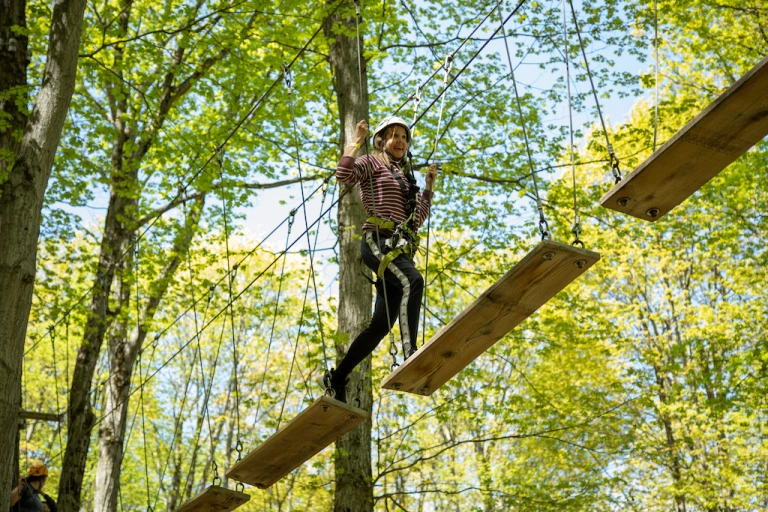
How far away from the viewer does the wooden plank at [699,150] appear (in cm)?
291

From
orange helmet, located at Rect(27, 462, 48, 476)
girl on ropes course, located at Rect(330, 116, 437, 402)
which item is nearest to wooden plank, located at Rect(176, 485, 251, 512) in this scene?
girl on ropes course, located at Rect(330, 116, 437, 402)

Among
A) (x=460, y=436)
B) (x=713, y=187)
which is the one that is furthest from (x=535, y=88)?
(x=460, y=436)

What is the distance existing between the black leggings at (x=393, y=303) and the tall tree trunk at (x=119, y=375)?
4749mm

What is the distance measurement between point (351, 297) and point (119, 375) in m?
4.00

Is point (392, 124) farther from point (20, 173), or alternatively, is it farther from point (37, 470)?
point (37, 470)

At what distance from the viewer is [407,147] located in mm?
4191

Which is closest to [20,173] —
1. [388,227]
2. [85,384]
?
[388,227]

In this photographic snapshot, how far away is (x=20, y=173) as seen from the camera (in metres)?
4.88

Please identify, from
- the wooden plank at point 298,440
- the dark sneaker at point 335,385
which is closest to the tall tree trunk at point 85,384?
the wooden plank at point 298,440

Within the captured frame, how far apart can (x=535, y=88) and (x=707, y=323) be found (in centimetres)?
447

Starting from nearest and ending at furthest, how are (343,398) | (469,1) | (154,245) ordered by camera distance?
1. (343,398)
2. (469,1)
3. (154,245)

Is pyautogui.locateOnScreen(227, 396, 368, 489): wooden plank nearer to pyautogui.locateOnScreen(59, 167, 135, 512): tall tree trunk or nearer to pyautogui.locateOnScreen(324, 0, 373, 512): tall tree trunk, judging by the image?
pyautogui.locateOnScreen(324, 0, 373, 512): tall tree trunk

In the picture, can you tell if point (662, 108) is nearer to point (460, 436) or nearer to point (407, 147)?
point (407, 147)

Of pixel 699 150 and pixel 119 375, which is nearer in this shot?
pixel 699 150
